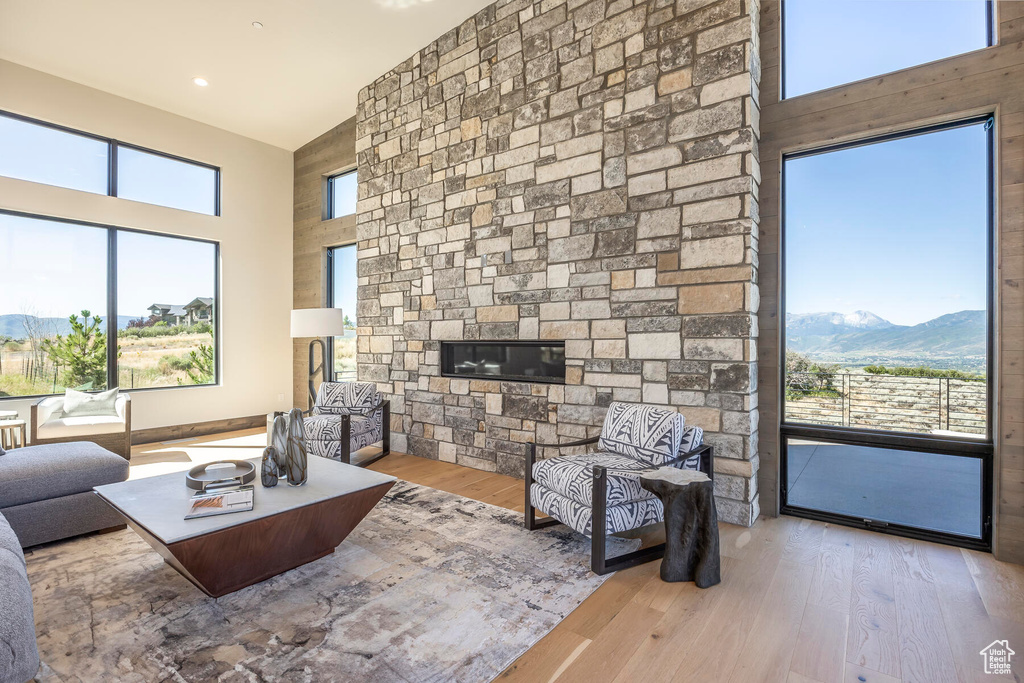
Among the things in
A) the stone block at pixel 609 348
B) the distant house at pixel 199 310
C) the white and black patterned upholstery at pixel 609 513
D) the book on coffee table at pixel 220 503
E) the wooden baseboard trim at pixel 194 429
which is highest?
the distant house at pixel 199 310

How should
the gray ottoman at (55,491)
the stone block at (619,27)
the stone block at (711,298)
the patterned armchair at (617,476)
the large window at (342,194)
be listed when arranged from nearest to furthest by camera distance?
the patterned armchair at (617,476)
the gray ottoman at (55,491)
the stone block at (711,298)
the stone block at (619,27)
the large window at (342,194)

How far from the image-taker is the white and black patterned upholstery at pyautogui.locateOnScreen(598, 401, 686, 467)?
280 centimetres

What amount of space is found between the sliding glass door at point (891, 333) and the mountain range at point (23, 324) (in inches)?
269

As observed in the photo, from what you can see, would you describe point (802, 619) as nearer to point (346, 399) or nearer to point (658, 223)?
point (658, 223)

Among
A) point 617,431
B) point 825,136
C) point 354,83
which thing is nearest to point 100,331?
point 354,83

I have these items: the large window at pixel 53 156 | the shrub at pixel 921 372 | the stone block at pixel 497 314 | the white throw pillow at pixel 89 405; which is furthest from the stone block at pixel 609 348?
the large window at pixel 53 156

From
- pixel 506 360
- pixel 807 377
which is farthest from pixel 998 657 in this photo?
pixel 506 360

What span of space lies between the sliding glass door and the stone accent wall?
1.52 ft

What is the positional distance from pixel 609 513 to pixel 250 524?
170cm

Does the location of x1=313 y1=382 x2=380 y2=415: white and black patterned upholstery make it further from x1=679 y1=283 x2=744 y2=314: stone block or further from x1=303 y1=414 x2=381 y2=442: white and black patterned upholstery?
x1=679 y1=283 x2=744 y2=314: stone block

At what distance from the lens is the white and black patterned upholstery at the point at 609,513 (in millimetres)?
2549

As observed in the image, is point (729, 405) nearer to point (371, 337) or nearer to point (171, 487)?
point (171, 487)

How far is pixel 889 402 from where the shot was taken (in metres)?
3.08

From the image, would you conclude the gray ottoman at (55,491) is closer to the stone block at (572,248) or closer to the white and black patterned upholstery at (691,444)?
the white and black patterned upholstery at (691,444)
